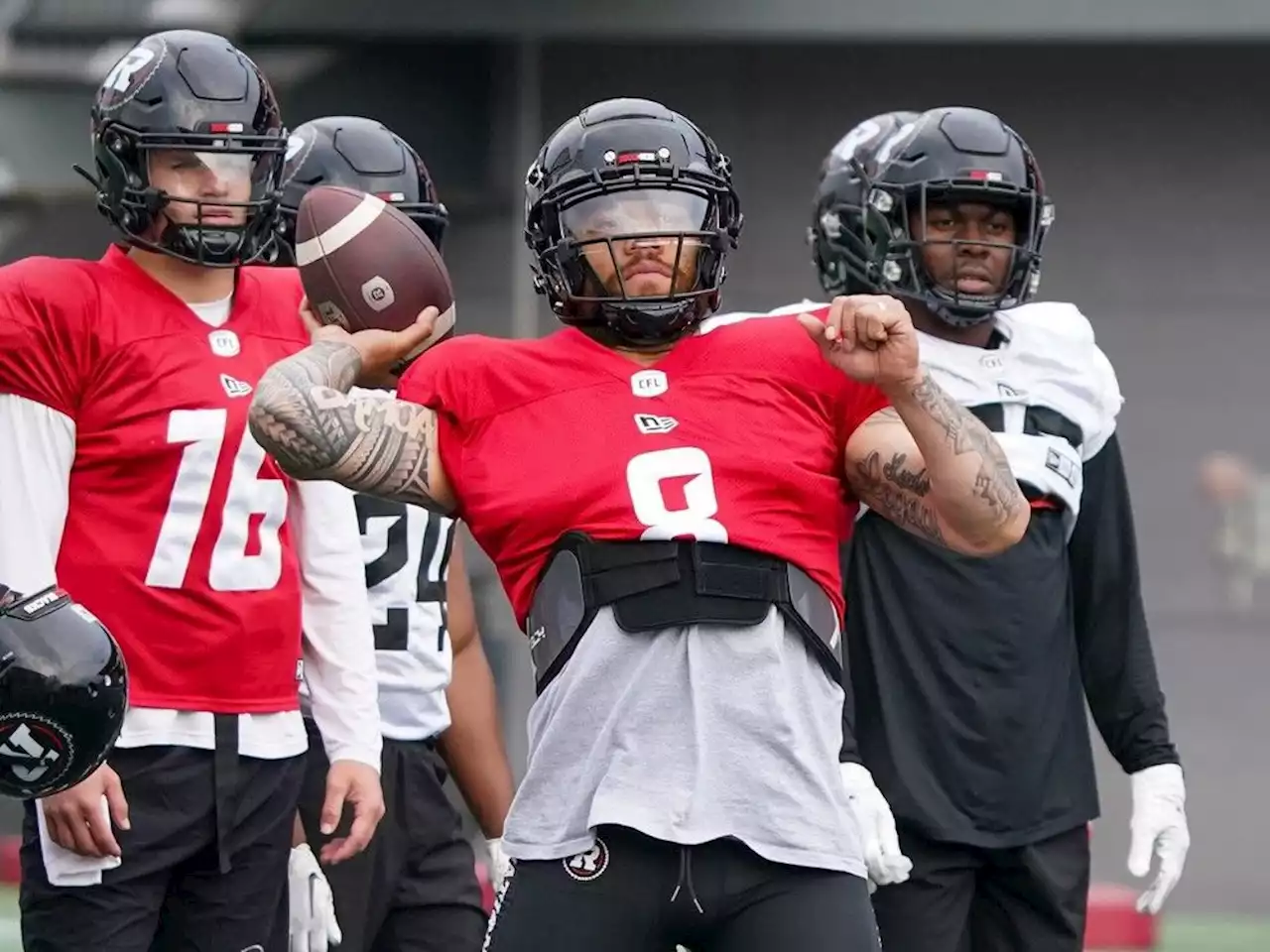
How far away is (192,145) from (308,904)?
1.39m

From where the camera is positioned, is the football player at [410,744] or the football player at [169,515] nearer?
the football player at [169,515]

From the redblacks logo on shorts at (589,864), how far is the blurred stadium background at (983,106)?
280 inches

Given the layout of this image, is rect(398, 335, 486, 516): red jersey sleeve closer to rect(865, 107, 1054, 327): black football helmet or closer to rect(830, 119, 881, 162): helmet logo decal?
rect(865, 107, 1054, 327): black football helmet

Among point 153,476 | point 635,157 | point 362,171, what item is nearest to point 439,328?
point 635,157

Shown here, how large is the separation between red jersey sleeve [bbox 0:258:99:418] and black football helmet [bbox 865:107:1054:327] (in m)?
1.46

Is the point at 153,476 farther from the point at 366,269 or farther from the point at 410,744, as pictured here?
the point at 410,744

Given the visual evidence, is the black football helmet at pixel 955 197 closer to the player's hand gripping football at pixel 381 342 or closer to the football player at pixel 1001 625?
the football player at pixel 1001 625

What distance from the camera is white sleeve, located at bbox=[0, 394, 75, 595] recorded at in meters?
3.94

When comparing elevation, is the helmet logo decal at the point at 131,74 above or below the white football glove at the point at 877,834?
above

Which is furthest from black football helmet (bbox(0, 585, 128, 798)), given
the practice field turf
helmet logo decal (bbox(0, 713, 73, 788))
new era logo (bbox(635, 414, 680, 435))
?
the practice field turf

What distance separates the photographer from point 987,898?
446 cm

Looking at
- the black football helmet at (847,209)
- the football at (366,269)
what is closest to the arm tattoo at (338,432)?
the football at (366,269)

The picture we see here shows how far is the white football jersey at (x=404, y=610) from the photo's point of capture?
495 cm

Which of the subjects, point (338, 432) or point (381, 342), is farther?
point (381, 342)
